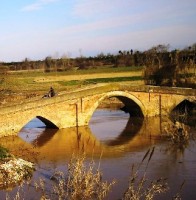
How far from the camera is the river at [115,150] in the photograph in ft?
49.1

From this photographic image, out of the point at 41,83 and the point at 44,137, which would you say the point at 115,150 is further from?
the point at 41,83

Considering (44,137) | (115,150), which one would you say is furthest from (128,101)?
(115,150)

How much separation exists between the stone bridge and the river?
0.69 m

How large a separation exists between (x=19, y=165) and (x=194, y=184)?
6642 mm

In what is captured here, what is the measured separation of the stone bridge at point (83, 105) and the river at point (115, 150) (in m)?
0.69

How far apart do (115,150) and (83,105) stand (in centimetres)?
670

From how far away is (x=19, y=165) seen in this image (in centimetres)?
1593

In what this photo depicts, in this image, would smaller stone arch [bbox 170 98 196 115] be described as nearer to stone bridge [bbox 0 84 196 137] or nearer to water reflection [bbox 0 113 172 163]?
stone bridge [bbox 0 84 196 137]

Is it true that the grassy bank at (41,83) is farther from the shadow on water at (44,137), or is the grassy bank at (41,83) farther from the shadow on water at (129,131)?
the shadow on water at (129,131)

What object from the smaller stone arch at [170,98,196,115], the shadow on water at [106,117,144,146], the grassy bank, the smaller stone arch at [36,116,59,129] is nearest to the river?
the shadow on water at [106,117,144,146]

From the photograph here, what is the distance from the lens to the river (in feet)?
49.1

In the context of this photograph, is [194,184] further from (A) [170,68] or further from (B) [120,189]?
(A) [170,68]

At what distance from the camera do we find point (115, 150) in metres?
20.7

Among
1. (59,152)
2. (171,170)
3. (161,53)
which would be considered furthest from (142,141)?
(161,53)
